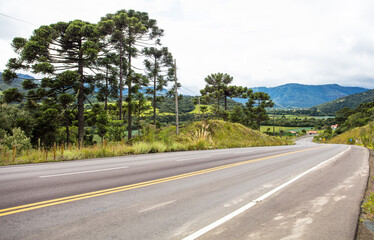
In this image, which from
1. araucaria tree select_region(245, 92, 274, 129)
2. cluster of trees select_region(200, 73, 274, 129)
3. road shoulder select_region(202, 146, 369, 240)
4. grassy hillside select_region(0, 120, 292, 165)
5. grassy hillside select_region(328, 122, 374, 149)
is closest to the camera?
road shoulder select_region(202, 146, 369, 240)

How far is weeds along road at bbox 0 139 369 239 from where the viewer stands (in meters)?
3.10

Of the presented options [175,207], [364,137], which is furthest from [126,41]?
[364,137]

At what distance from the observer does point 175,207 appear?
13.2 feet

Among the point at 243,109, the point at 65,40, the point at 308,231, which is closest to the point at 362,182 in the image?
the point at 308,231

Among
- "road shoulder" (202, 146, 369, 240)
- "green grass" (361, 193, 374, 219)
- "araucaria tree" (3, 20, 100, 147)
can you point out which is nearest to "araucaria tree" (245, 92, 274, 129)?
"araucaria tree" (3, 20, 100, 147)

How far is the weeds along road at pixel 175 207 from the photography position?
3.10 meters

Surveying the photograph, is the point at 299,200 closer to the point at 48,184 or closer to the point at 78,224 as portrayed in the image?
the point at 78,224

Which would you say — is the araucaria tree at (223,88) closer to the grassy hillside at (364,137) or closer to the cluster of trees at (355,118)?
the grassy hillside at (364,137)

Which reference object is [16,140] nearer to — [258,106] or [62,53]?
[62,53]

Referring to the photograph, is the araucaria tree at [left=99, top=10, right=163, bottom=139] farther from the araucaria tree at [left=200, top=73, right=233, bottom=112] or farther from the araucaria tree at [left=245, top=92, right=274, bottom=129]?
the araucaria tree at [left=245, top=92, right=274, bottom=129]

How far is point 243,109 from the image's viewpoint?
74125 mm

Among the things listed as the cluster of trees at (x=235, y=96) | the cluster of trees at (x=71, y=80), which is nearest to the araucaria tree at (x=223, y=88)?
the cluster of trees at (x=235, y=96)

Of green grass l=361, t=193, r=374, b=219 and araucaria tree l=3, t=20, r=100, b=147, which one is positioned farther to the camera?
araucaria tree l=3, t=20, r=100, b=147

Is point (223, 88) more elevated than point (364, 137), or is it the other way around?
point (223, 88)
